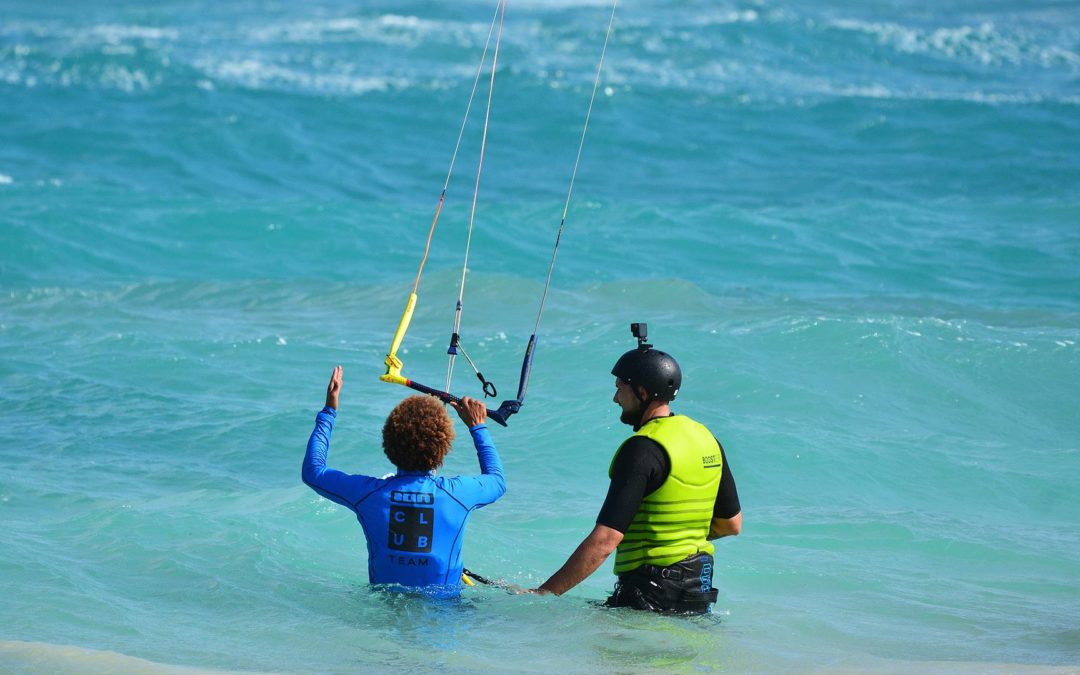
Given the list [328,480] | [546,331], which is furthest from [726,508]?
[546,331]

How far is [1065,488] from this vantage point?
9.05 meters

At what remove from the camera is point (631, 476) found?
5.20 metres

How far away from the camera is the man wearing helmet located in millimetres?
5238

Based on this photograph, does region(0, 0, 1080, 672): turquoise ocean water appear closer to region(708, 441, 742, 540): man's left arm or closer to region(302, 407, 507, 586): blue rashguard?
region(302, 407, 507, 586): blue rashguard

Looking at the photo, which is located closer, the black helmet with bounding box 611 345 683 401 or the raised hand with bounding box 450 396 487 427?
the black helmet with bounding box 611 345 683 401

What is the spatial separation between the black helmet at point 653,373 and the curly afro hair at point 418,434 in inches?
28.8

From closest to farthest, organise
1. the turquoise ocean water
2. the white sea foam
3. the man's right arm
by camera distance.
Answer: the man's right arm < the turquoise ocean water < the white sea foam

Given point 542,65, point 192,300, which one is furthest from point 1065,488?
point 542,65

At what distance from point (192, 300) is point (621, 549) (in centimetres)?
1058

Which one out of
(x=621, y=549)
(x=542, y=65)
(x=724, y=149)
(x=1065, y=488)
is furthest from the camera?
(x=542, y=65)

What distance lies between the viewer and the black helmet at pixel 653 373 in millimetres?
5316

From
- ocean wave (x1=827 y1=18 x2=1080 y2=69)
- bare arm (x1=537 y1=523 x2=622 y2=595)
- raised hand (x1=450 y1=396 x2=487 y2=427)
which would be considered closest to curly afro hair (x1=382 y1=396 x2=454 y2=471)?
raised hand (x1=450 y1=396 x2=487 y2=427)

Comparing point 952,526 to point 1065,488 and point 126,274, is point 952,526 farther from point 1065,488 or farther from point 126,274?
point 126,274

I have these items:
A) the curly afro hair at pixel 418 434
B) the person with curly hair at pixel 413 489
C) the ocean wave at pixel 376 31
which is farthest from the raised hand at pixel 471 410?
the ocean wave at pixel 376 31
